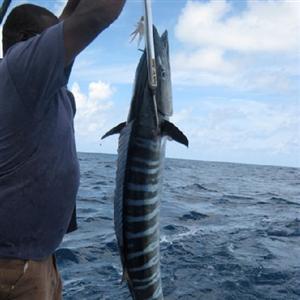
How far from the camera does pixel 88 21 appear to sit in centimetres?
234

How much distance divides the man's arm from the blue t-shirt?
0.16 ft

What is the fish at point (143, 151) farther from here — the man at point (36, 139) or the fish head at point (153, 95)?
the man at point (36, 139)

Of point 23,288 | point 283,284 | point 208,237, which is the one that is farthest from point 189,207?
point 23,288

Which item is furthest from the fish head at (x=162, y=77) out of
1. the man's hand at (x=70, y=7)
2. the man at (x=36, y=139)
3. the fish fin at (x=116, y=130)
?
the man's hand at (x=70, y=7)

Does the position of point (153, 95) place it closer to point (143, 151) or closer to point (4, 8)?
point (143, 151)

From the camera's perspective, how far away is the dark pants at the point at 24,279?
273 centimetres

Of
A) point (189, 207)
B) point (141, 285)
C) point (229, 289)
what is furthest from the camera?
point (189, 207)

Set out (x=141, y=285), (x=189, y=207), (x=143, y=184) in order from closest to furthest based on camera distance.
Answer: (x=143, y=184)
(x=141, y=285)
(x=189, y=207)

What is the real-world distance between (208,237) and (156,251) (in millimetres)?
8264

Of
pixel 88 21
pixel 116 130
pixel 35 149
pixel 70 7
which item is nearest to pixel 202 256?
pixel 70 7

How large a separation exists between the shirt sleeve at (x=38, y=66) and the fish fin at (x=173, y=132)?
2.06 ft

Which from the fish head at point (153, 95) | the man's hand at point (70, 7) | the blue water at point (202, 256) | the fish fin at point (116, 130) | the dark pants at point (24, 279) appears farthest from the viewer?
the blue water at point (202, 256)

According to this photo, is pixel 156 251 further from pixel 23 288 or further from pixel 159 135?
pixel 23 288

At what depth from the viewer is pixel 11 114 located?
102 inches
